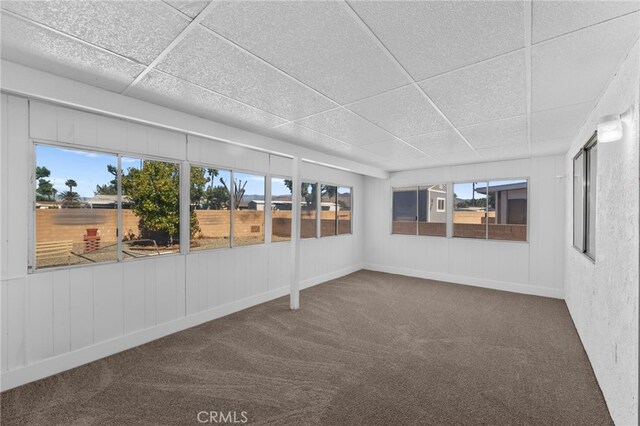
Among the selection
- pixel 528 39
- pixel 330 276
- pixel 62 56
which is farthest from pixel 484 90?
pixel 330 276

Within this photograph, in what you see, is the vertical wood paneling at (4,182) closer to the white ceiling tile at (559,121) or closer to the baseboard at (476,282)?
the white ceiling tile at (559,121)

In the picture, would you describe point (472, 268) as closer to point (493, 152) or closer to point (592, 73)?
point (493, 152)

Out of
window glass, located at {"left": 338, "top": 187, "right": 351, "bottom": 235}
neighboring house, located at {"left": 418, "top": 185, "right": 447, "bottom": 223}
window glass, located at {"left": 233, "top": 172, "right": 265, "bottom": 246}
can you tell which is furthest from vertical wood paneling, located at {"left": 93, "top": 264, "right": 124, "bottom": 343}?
neighboring house, located at {"left": 418, "top": 185, "right": 447, "bottom": 223}

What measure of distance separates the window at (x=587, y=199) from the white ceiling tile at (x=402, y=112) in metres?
1.55

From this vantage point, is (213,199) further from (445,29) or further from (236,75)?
(445,29)

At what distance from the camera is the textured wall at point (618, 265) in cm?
163

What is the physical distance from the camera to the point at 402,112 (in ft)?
9.41

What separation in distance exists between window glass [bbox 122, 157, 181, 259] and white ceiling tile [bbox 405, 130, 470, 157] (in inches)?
131

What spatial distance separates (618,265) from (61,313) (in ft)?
15.0

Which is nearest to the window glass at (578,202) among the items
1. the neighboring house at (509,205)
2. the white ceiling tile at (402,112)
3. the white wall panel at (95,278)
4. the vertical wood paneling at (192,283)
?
the white ceiling tile at (402,112)

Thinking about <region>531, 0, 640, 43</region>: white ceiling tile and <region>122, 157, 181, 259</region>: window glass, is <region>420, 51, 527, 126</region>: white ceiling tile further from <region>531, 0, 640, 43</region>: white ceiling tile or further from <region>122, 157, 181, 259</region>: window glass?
<region>122, 157, 181, 259</region>: window glass

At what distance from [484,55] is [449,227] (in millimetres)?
4875

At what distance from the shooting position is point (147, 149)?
3213 mm

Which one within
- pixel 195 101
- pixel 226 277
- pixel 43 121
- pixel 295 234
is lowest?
pixel 226 277
